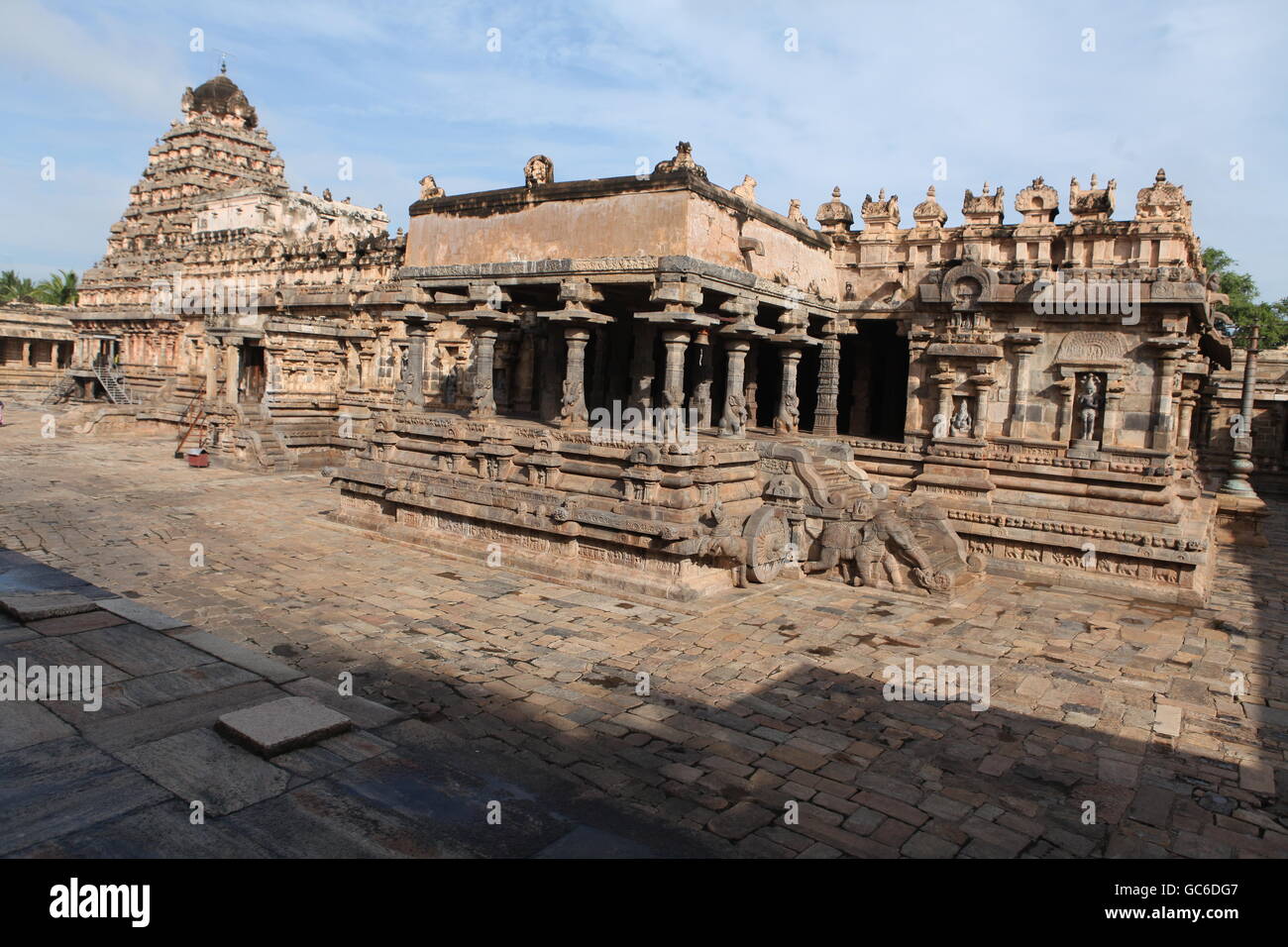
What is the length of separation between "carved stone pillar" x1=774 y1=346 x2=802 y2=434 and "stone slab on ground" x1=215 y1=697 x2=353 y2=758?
11.8 meters

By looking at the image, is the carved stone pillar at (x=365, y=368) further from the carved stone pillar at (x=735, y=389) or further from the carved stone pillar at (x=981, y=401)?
the carved stone pillar at (x=981, y=401)

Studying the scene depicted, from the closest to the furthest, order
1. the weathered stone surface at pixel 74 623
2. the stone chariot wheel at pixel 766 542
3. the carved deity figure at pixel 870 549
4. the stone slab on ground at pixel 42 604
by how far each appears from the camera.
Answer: the weathered stone surface at pixel 74 623
the stone slab on ground at pixel 42 604
the stone chariot wheel at pixel 766 542
the carved deity figure at pixel 870 549

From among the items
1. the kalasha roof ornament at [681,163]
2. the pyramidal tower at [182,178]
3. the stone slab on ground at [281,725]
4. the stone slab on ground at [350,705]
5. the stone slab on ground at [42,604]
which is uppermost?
the pyramidal tower at [182,178]

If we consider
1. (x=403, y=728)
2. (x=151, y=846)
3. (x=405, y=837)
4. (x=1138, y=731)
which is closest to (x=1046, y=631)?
(x=1138, y=731)

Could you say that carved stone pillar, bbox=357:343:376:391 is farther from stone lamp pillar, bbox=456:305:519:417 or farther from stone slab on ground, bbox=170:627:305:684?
stone slab on ground, bbox=170:627:305:684

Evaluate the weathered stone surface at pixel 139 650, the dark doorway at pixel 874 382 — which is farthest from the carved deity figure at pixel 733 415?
the weathered stone surface at pixel 139 650

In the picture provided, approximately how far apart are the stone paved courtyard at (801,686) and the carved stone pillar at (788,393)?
16.2 ft

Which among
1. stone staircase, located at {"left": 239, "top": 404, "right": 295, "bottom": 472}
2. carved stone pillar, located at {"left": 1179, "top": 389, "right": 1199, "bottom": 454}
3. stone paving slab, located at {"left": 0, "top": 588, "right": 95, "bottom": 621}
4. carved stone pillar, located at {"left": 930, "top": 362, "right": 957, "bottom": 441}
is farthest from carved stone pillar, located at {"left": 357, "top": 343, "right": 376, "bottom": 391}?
carved stone pillar, located at {"left": 1179, "top": 389, "right": 1199, "bottom": 454}

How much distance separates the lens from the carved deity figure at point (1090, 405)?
1401cm

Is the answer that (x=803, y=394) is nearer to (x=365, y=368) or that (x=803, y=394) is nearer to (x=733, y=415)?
(x=733, y=415)

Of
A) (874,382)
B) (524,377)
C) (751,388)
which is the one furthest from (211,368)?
(874,382)

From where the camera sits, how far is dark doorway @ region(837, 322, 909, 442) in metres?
18.7

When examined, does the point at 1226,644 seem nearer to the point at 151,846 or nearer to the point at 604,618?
the point at 604,618
